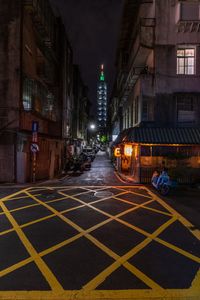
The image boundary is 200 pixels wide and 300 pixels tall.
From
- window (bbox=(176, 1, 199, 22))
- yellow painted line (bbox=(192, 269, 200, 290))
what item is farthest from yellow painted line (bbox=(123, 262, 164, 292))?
window (bbox=(176, 1, 199, 22))

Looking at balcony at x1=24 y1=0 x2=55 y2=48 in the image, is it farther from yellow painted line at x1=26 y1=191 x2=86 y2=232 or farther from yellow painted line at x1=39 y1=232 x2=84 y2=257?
yellow painted line at x1=39 y1=232 x2=84 y2=257

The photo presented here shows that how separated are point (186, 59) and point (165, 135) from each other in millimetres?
6667

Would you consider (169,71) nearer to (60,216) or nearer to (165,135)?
(165,135)

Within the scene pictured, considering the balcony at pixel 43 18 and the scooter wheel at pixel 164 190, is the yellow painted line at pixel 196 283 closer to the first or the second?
the scooter wheel at pixel 164 190

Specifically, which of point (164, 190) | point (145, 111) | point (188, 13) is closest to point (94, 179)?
point (145, 111)

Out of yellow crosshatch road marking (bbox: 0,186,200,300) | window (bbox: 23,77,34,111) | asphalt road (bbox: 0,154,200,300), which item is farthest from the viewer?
window (bbox: 23,77,34,111)

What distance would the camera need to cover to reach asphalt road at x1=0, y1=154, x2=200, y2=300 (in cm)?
521

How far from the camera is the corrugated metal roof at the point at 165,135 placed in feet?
61.7

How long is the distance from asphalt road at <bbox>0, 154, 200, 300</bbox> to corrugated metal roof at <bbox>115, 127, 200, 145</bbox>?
6913 mm

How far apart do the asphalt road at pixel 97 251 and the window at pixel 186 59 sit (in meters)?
12.8

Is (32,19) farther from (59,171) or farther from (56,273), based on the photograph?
(56,273)

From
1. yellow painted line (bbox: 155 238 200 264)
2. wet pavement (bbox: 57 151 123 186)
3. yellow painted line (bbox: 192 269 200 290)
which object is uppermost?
wet pavement (bbox: 57 151 123 186)

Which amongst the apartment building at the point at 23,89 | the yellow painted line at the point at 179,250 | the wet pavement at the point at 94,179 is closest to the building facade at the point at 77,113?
the wet pavement at the point at 94,179

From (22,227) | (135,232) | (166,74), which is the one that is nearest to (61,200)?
(22,227)
